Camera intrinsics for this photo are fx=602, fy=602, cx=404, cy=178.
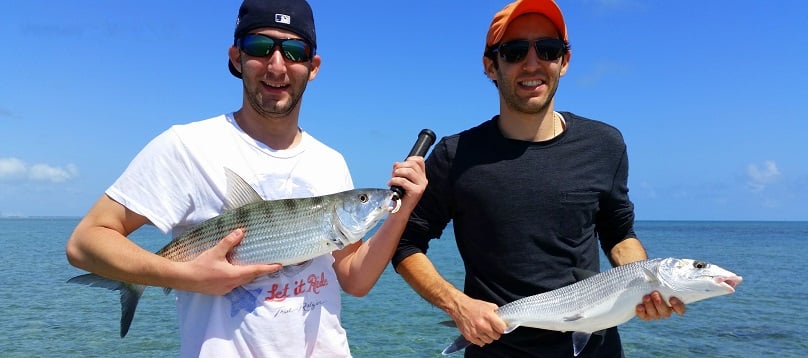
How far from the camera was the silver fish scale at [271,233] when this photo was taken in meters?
3.19

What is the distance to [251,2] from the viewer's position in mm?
Answer: 3543

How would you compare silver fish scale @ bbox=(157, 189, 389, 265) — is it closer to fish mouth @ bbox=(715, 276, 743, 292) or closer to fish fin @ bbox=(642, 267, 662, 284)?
fish fin @ bbox=(642, 267, 662, 284)

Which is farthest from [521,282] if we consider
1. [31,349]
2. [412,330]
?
[31,349]

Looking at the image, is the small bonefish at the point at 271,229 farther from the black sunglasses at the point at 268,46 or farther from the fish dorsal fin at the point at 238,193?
the black sunglasses at the point at 268,46

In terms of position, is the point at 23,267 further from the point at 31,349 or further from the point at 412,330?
the point at 412,330

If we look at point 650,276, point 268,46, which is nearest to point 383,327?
point 650,276

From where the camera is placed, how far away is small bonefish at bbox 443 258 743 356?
12.1 feet

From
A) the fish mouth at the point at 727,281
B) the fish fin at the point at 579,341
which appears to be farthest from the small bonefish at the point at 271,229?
the fish mouth at the point at 727,281

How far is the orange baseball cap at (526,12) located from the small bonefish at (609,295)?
1677 mm

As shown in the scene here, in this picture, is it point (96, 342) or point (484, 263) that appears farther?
point (96, 342)

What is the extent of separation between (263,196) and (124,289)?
907 mm

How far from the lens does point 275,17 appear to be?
347cm

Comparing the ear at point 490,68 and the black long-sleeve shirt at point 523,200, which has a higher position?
the ear at point 490,68

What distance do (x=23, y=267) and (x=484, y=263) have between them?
39915 mm
